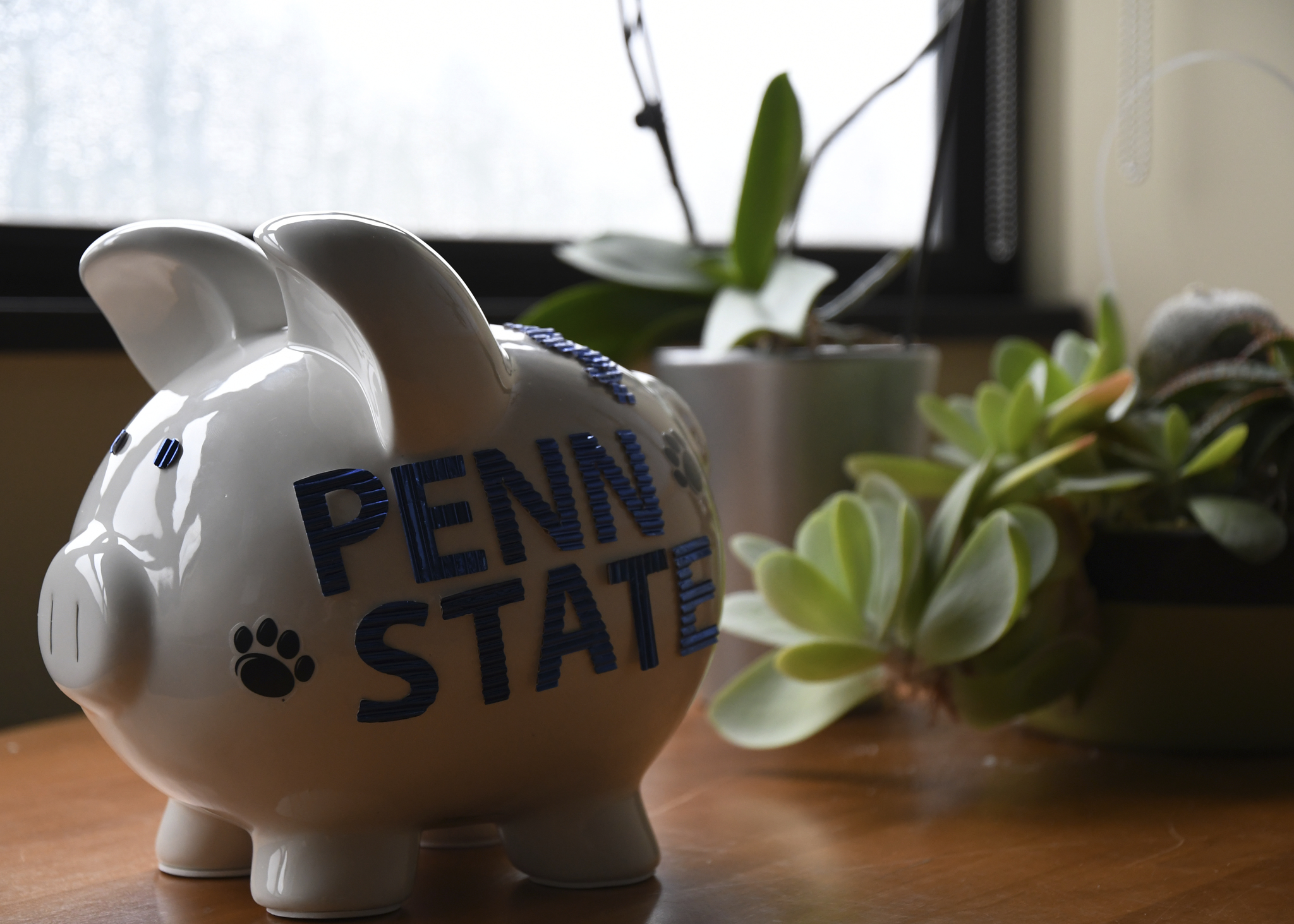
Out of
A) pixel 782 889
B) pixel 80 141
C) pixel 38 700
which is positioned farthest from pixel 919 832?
pixel 80 141

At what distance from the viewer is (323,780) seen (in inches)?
14.8

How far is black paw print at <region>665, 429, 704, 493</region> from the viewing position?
0.44 m

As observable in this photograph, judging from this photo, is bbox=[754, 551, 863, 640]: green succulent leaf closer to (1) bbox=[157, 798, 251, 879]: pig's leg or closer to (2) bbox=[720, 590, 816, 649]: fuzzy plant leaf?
(2) bbox=[720, 590, 816, 649]: fuzzy plant leaf

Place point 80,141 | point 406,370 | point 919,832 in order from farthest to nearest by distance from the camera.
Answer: point 80,141
point 919,832
point 406,370

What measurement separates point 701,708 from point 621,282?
257mm

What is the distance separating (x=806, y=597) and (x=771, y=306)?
183mm

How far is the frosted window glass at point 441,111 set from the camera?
2.90 ft

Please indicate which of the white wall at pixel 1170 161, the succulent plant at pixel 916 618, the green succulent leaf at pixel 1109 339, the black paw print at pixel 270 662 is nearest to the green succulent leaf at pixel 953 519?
the succulent plant at pixel 916 618

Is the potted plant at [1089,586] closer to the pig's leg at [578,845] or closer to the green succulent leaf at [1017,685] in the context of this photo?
the green succulent leaf at [1017,685]

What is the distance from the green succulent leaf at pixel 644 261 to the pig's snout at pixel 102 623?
1.22 feet

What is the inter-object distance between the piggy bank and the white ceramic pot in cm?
29

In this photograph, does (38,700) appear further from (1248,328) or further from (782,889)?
(1248,328)

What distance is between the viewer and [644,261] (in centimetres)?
73

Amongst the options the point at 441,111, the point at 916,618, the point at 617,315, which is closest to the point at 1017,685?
the point at 916,618
